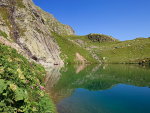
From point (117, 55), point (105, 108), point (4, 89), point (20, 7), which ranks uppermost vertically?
point (20, 7)

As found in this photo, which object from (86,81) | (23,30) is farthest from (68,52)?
(86,81)

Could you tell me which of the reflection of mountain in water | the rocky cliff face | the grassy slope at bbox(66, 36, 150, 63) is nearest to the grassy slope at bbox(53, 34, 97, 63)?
the grassy slope at bbox(66, 36, 150, 63)

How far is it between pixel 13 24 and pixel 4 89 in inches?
3064

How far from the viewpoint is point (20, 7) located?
301 feet

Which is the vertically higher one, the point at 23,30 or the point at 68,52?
the point at 23,30

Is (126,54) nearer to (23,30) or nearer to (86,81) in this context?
(23,30)

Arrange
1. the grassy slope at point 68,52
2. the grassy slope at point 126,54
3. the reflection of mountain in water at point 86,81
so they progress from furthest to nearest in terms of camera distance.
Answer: the grassy slope at point 126,54, the grassy slope at point 68,52, the reflection of mountain in water at point 86,81

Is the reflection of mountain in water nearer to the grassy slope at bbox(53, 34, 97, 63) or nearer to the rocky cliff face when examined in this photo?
the rocky cliff face

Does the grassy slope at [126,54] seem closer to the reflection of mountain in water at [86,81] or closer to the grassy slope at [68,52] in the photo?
the grassy slope at [68,52]

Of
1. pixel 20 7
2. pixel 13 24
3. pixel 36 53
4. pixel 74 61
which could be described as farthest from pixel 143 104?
pixel 74 61

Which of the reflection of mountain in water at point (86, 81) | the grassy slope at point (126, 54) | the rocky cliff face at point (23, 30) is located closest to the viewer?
the reflection of mountain in water at point (86, 81)

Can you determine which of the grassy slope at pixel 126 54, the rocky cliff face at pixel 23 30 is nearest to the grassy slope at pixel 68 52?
the grassy slope at pixel 126 54

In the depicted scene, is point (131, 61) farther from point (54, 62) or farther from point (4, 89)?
point (4, 89)

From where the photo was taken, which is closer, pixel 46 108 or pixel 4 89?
pixel 4 89
